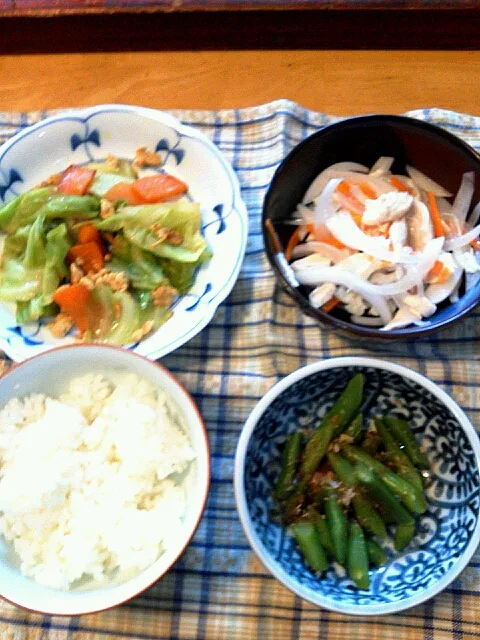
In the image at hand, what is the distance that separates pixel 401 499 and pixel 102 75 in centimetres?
111

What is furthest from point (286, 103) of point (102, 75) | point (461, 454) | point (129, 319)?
point (461, 454)

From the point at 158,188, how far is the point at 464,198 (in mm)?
588

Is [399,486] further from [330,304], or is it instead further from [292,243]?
[292,243]

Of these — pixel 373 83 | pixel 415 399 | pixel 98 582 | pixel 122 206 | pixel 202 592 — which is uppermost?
pixel 373 83

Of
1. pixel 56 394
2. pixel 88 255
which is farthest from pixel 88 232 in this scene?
pixel 56 394

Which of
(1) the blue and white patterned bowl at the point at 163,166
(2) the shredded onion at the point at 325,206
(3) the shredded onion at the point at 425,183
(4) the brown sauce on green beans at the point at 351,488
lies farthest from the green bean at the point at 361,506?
(3) the shredded onion at the point at 425,183

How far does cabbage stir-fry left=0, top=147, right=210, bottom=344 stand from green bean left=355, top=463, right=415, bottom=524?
0.44 meters

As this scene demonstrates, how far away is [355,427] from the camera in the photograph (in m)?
1.00

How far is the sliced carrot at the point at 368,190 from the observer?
3.71 feet

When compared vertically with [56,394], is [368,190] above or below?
above

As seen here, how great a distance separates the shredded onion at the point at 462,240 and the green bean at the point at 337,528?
20.0 inches

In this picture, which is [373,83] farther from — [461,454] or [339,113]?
[461,454]

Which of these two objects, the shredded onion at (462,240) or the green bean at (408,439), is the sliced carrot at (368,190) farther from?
the green bean at (408,439)

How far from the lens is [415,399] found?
988 mm
